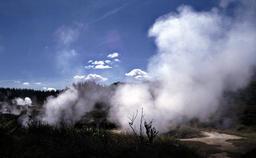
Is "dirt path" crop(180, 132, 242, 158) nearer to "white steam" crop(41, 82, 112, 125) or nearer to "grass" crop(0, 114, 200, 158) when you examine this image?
"grass" crop(0, 114, 200, 158)

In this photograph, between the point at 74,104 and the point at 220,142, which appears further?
the point at 74,104

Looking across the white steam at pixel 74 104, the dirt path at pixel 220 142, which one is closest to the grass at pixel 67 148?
the dirt path at pixel 220 142

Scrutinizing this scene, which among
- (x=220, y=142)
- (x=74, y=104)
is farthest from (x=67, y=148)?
(x=74, y=104)

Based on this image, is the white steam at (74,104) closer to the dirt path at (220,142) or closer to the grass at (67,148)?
the dirt path at (220,142)

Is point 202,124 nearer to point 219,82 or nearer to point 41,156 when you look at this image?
point 219,82

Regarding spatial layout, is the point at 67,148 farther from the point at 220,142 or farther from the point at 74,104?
the point at 74,104

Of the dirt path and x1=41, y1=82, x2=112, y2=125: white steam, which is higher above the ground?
x1=41, y1=82, x2=112, y2=125: white steam

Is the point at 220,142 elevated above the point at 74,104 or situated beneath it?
situated beneath

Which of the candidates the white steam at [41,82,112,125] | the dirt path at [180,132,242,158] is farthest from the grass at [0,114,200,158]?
the white steam at [41,82,112,125]

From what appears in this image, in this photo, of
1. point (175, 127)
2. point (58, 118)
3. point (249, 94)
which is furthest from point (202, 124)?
point (58, 118)

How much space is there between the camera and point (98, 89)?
4722 centimetres

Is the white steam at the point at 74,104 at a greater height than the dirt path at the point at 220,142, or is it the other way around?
the white steam at the point at 74,104

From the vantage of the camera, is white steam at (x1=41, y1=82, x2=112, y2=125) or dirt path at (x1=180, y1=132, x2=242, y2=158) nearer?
dirt path at (x1=180, y1=132, x2=242, y2=158)

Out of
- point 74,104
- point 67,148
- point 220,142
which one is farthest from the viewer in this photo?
point 74,104
